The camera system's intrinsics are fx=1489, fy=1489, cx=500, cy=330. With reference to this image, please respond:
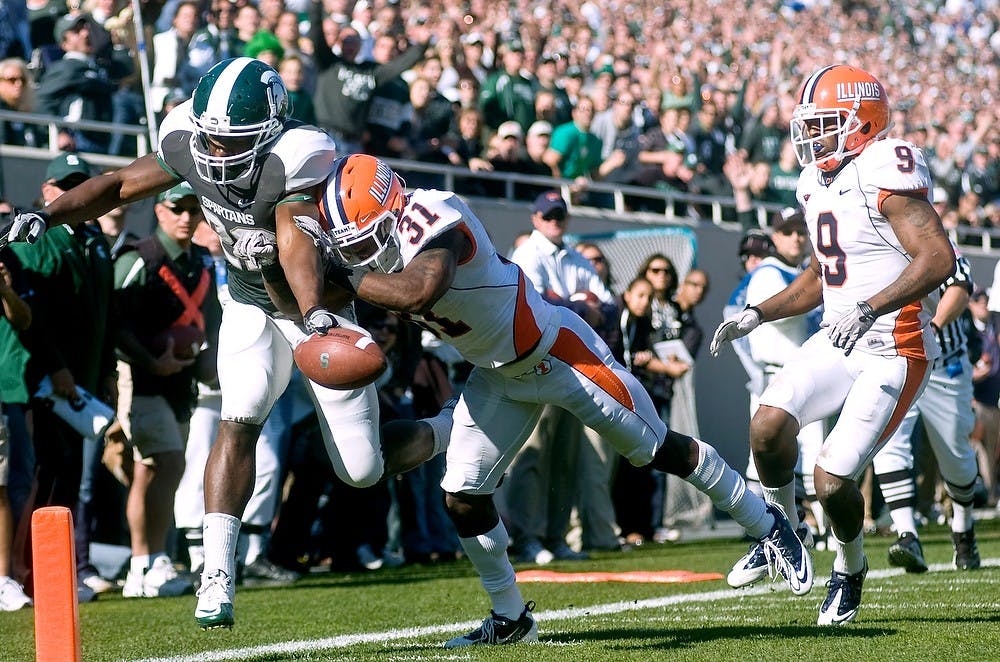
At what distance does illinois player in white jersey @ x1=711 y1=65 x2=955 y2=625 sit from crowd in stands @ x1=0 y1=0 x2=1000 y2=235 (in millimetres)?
4599

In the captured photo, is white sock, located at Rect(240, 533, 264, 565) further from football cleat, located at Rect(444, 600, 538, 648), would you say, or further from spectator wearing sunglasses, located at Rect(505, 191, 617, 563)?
football cleat, located at Rect(444, 600, 538, 648)

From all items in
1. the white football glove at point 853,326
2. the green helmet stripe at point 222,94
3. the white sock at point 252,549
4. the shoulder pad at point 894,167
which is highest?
the green helmet stripe at point 222,94

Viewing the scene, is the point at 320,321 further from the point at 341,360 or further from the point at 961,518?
the point at 961,518

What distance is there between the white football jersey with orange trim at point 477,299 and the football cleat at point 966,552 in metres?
3.53

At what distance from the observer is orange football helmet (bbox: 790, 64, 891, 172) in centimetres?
553

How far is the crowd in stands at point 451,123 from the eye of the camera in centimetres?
858

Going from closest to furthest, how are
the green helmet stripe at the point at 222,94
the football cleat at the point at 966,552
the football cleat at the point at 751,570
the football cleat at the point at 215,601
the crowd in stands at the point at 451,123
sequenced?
1. the football cleat at the point at 215,601
2. the green helmet stripe at the point at 222,94
3. the football cleat at the point at 751,570
4. the football cleat at the point at 966,552
5. the crowd in stands at the point at 451,123

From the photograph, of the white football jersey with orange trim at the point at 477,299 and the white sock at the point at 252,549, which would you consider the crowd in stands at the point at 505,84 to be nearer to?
the white sock at the point at 252,549

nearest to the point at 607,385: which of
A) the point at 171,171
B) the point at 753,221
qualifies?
the point at 171,171

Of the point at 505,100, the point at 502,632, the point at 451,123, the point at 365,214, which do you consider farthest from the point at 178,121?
the point at 505,100

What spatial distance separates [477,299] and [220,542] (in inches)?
44.5

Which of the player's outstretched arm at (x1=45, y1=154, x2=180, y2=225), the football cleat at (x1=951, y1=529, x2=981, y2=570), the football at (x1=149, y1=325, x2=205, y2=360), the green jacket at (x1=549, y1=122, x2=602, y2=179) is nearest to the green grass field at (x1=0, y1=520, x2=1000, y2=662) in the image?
the football cleat at (x1=951, y1=529, x2=981, y2=570)

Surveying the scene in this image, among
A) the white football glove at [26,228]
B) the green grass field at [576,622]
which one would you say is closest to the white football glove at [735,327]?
the green grass field at [576,622]

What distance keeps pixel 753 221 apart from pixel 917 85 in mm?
10021
